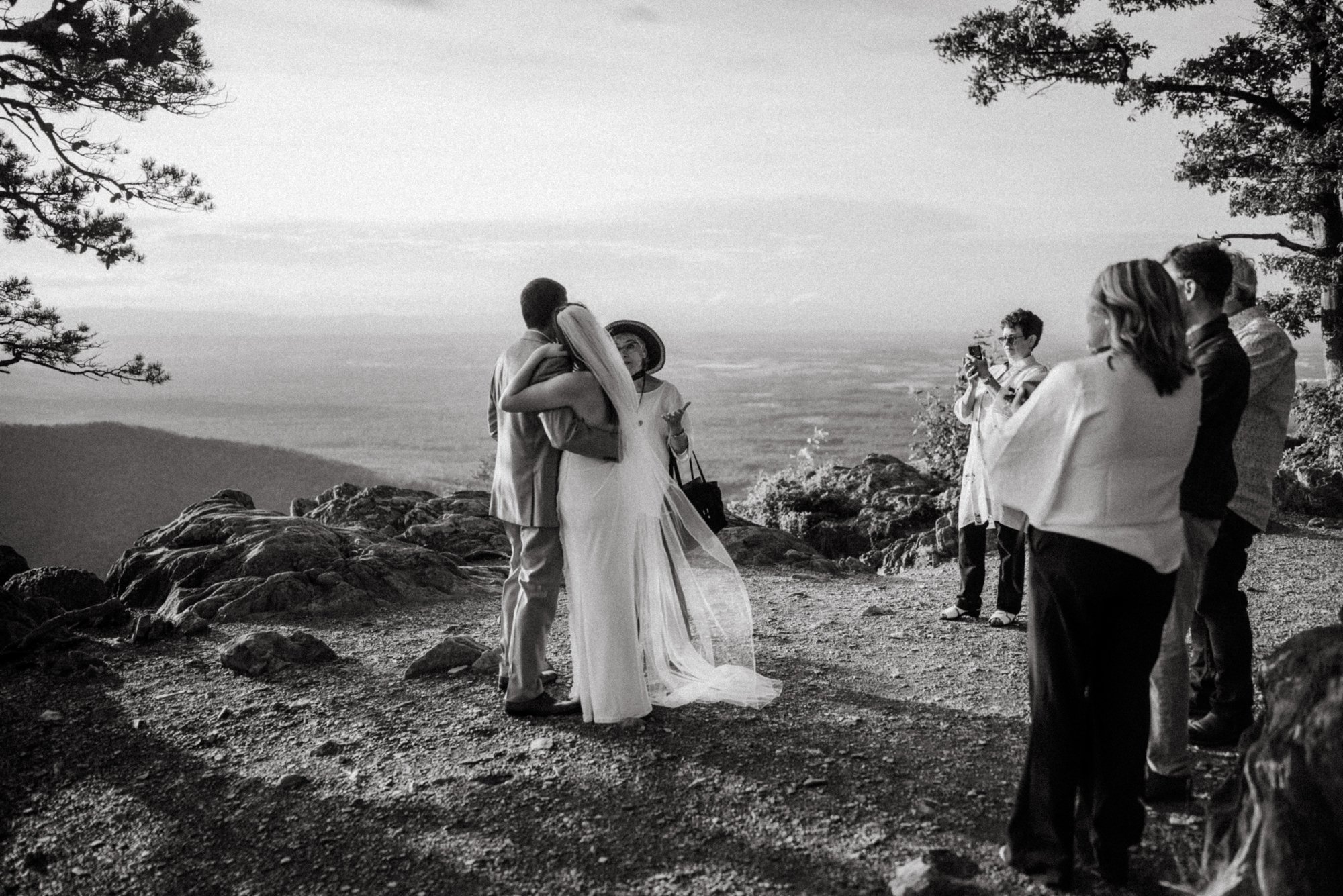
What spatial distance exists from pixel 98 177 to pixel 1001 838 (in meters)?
9.64

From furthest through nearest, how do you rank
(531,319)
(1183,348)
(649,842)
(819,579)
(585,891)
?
(819,579) < (531,319) < (649,842) < (585,891) < (1183,348)

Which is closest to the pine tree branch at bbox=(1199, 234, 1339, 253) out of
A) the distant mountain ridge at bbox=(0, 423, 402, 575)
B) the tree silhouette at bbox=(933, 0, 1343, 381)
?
the tree silhouette at bbox=(933, 0, 1343, 381)

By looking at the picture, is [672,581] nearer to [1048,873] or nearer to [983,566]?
[1048,873]

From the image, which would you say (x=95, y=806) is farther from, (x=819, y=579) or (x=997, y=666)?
(x=819, y=579)

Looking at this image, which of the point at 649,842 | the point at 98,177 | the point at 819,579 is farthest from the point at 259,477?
the point at 649,842

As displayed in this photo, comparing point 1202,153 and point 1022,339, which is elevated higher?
point 1202,153

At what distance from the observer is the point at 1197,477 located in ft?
13.0

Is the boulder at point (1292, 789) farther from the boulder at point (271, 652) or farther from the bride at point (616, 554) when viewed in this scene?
the boulder at point (271, 652)

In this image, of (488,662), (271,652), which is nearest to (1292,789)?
A: (488,662)

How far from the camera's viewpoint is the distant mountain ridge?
2372 cm

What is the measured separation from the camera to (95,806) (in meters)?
4.62

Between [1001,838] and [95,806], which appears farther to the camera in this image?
[95,806]

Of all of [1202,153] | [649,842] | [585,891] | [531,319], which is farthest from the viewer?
[1202,153]

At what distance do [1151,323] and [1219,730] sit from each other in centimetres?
255
